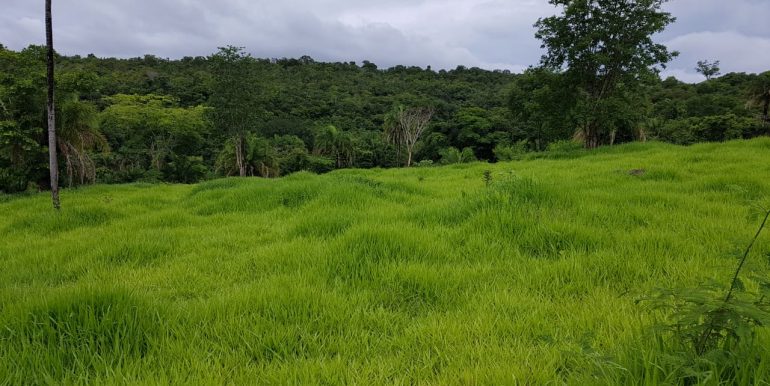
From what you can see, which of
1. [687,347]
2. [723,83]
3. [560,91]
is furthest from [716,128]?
[687,347]

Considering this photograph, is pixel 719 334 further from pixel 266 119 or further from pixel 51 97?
pixel 266 119

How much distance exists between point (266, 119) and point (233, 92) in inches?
827

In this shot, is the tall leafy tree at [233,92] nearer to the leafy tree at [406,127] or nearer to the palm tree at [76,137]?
the palm tree at [76,137]

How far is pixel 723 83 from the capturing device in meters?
→ 62.2

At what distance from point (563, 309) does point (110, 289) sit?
3325mm

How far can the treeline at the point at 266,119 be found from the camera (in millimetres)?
15383

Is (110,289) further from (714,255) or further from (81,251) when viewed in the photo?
(714,255)

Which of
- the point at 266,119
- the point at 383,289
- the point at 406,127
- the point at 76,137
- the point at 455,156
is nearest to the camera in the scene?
the point at 383,289

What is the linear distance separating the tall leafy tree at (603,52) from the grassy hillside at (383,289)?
42.3 feet

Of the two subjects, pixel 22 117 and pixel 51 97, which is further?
pixel 22 117

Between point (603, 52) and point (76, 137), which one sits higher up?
point (603, 52)

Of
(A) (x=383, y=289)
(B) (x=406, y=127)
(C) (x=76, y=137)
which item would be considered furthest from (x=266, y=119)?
(A) (x=383, y=289)

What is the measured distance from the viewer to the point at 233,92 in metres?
33.6

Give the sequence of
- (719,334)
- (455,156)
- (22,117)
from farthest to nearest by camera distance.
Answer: (455,156), (22,117), (719,334)
